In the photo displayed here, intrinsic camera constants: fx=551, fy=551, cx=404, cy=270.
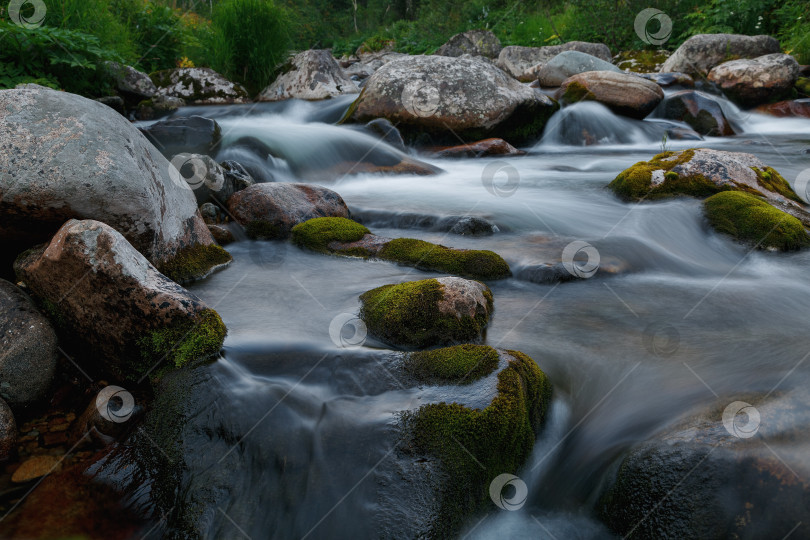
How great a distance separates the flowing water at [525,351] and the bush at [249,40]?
7.75 meters

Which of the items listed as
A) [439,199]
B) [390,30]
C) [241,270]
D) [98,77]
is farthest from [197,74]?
[390,30]

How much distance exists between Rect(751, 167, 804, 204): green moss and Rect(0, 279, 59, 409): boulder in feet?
21.1

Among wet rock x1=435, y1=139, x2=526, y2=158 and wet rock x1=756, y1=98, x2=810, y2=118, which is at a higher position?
wet rock x1=756, y1=98, x2=810, y2=118

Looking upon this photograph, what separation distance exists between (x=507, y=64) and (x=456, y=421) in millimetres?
18320

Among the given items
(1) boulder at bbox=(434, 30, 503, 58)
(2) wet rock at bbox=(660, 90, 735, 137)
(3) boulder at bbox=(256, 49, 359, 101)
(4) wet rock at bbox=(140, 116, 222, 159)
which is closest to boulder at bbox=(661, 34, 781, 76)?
(2) wet rock at bbox=(660, 90, 735, 137)

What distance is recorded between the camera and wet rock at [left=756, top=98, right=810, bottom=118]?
472 inches

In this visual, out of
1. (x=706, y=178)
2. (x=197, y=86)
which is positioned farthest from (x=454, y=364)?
(x=197, y=86)

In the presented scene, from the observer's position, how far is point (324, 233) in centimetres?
511

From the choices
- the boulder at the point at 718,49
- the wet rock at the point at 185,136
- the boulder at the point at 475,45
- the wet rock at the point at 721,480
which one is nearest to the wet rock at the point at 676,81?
the boulder at the point at 718,49

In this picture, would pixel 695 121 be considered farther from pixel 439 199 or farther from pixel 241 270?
pixel 241 270

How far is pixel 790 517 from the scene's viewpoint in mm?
1903

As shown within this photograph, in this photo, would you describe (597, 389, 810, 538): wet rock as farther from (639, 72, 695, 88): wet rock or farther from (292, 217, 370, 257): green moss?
(639, 72, 695, 88): wet rock

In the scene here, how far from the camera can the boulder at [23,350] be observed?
106 inches

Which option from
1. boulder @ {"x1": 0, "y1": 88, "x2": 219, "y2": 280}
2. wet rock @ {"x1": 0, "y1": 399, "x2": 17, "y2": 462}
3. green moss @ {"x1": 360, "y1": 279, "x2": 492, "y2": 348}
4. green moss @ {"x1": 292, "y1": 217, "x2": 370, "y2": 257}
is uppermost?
boulder @ {"x1": 0, "y1": 88, "x2": 219, "y2": 280}
